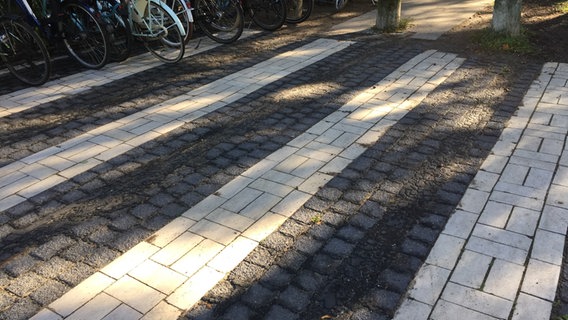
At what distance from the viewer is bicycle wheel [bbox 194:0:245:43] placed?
787 cm

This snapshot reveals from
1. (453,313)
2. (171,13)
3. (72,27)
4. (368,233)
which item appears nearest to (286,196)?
(368,233)

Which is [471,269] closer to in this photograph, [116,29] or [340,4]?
[116,29]

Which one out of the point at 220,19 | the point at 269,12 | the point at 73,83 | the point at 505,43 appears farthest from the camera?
the point at 269,12

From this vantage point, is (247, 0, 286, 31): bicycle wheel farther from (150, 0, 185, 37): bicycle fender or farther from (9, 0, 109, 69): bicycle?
(9, 0, 109, 69): bicycle

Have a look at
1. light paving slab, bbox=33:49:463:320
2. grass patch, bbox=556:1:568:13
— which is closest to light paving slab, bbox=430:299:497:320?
light paving slab, bbox=33:49:463:320

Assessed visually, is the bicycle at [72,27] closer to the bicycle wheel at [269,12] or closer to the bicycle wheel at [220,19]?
the bicycle wheel at [220,19]

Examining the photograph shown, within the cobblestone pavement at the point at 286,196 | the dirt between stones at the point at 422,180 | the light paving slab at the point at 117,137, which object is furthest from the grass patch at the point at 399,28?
the light paving slab at the point at 117,137

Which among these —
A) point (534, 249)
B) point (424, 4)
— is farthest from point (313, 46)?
point (534, 249)

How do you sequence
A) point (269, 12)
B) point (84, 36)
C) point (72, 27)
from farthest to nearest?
point (269, 12) → point (72, 27) → point (84, 36)

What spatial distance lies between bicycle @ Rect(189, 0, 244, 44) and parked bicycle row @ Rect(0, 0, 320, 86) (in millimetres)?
17

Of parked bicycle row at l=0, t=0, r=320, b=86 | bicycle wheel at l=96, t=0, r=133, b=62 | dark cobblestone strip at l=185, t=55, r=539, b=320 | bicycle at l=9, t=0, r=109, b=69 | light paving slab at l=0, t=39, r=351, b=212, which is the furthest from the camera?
bicycle wheel at l=96, t=0, r=133, b=62

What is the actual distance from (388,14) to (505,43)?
2.09m

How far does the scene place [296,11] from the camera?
9461 mm

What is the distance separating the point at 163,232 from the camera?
335 cm
